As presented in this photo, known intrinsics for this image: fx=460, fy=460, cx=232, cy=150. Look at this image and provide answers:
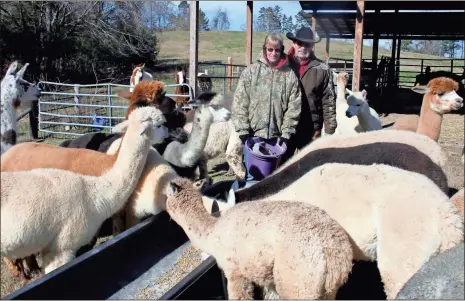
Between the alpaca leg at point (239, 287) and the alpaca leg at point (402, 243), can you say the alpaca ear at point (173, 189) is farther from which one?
the alpaca leg at point (402, 243)

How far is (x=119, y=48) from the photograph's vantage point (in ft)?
39.3

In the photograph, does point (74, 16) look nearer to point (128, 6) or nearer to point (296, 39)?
point (128, 6)

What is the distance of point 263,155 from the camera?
13.7 ft

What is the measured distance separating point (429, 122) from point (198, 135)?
2.62m

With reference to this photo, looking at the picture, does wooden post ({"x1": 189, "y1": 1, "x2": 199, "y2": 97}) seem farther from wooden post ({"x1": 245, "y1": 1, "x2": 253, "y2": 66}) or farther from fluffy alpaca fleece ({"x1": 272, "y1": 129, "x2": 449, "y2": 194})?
fluffy alpaca fleece ({"x1": 272, "y1": 129, "x2": 449, "y2": 194})

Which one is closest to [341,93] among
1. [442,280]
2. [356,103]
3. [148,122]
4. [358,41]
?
[356,103]

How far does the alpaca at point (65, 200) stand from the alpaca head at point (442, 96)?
3.04 m

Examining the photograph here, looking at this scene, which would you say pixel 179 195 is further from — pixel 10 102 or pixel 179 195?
pixel 10 102

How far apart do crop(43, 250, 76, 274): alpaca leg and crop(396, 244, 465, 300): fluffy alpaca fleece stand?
88.0 inches

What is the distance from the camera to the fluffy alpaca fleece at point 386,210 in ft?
8.09

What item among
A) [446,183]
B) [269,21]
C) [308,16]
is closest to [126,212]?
[269,21]

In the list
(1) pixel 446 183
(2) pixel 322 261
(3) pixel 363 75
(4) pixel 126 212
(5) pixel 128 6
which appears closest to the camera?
(2) pixel 322 261

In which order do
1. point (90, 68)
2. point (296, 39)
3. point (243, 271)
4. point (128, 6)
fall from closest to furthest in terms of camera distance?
point (243, 271) → point (296, 39) → point (128, 6) → point (90, 68)

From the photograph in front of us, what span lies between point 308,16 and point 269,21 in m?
11.5
